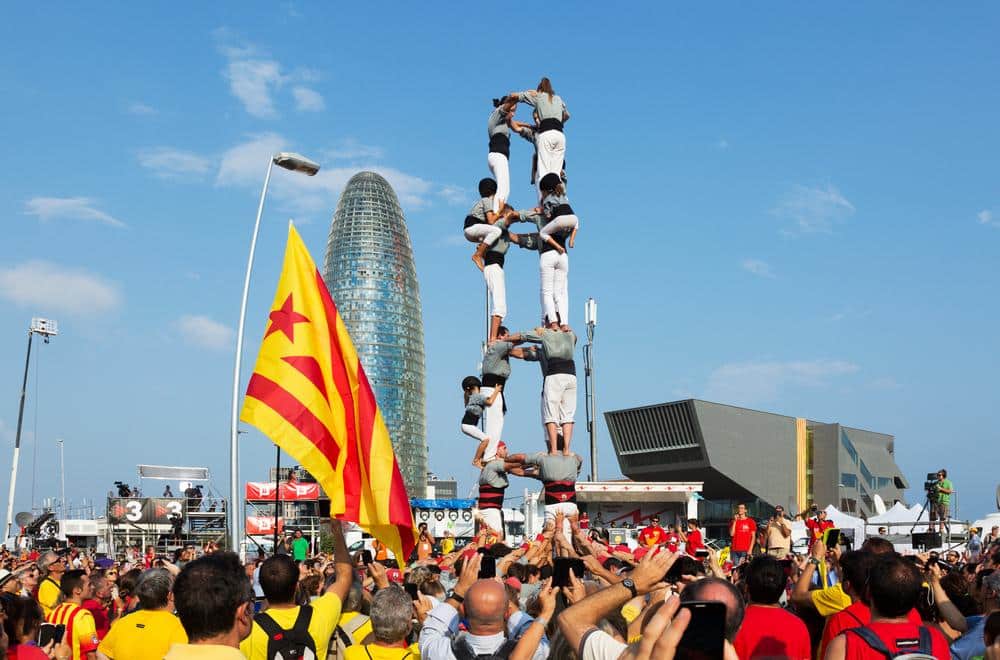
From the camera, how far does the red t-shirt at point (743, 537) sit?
16.3 meters

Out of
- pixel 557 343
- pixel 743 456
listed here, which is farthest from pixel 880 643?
pixel 743 456

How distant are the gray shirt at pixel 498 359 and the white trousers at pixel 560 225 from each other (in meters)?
1.88

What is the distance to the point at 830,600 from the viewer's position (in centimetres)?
573

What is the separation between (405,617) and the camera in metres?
5.09

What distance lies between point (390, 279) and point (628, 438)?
6804cm

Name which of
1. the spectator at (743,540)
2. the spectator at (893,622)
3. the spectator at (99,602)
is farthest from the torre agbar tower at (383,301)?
the spectator at (893,622)

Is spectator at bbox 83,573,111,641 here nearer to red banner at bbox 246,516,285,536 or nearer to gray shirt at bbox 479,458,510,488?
gray shirt at bbox 479,458,510,488

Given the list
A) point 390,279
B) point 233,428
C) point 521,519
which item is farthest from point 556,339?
point 390,279

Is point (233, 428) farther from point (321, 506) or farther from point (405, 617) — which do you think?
point (321, 506)

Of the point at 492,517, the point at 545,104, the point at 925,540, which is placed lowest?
the point at 925,540

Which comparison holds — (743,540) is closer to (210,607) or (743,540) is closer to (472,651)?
(472,651)

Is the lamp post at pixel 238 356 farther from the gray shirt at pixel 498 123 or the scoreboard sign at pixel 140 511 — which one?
the scoreboard sign at pixel 140 511

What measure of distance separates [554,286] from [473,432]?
281 cm

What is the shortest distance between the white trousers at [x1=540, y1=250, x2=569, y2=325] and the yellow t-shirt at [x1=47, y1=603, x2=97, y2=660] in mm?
11795
